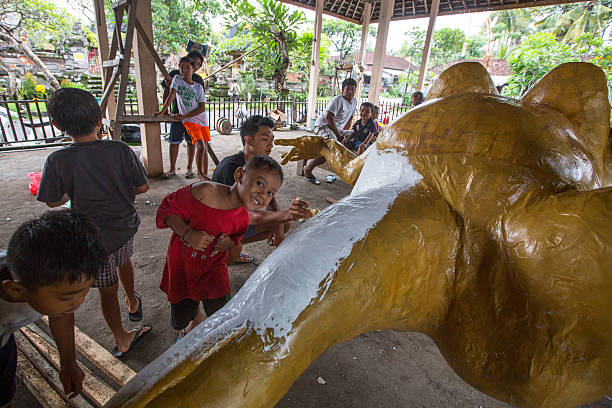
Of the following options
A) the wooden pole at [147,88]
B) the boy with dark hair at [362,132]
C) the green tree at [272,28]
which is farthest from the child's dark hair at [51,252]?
the green tree at [272,28]

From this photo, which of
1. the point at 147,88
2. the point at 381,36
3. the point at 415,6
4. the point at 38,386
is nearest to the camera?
the point at 38,386

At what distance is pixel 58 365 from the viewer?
5.74ft

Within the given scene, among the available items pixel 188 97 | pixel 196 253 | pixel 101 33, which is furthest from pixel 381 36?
pixel 196 253

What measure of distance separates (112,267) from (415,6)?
11.1 m

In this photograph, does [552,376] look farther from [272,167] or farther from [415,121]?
[272,167]

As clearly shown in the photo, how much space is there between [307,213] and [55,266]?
1007 millimetres

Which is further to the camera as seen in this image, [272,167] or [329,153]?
[329,153]

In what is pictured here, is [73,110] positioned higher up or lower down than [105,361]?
higher up

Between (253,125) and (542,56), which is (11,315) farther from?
(542,56)

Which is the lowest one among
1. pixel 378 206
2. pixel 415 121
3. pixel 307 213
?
pixel 307 213

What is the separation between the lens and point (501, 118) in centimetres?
117

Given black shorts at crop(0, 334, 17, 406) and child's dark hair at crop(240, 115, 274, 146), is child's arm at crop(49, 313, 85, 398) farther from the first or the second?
child's dark hair at crop(240, 115, 274, 146)

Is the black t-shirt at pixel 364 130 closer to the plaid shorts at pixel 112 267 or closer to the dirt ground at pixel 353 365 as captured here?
the dirt ground at pixel 353 365

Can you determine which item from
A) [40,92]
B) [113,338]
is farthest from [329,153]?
[40,92]
